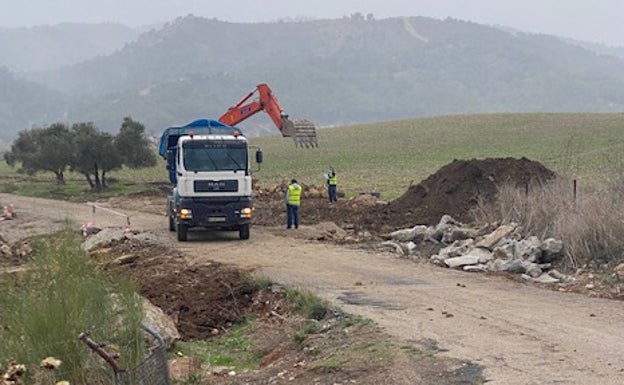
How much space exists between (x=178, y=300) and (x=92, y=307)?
6.61 metres

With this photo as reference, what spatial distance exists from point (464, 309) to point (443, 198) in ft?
45.2

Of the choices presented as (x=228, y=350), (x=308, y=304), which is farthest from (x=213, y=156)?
(x=228, y=350)

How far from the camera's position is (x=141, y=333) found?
1002 centimetres

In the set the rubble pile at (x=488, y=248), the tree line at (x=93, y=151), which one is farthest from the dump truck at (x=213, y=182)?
the tree line at (x=93, y=151)

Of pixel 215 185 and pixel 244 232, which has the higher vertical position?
pixel 215 185

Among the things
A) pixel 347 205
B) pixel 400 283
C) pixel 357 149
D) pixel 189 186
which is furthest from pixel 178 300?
pixel 357 149

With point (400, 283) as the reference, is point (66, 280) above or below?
above

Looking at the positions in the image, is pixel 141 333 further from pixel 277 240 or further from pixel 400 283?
pixel 277 240

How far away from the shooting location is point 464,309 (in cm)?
Result: 1385

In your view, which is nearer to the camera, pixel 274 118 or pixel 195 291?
pixel 195 291

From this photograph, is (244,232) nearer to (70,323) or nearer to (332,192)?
(332,192)

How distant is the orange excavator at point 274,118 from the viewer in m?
32.7

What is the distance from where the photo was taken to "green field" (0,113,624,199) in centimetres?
5128

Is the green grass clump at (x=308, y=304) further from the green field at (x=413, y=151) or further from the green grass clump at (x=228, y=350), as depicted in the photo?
the green field at (x=413, y=151)
